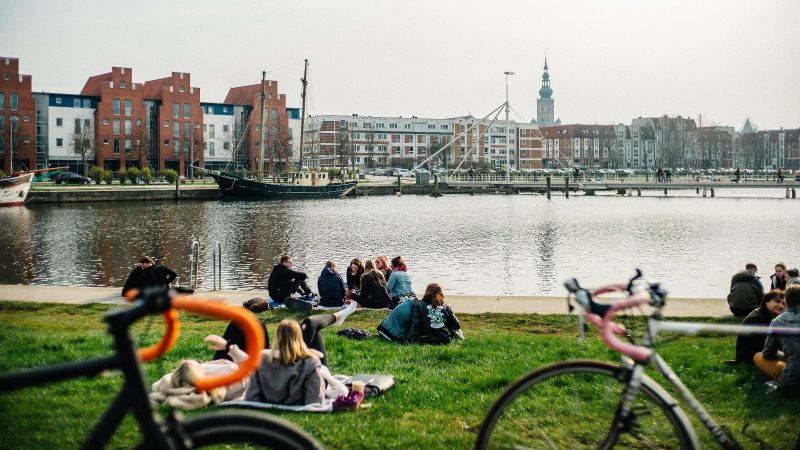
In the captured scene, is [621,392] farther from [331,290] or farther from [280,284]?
[280,284]

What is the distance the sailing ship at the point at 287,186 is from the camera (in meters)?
87.4

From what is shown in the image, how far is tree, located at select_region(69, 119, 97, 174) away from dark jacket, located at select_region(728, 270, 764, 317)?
294 feet

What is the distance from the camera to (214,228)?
5025 centimetres

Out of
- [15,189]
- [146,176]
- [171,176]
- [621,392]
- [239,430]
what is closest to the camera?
[239,430]

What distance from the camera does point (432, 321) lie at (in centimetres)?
1123

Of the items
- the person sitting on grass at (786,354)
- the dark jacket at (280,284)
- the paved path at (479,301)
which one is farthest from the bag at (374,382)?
the dark jacket at (280,284)

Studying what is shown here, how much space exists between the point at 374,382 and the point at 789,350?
4.04 m

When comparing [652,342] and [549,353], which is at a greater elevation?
[652,342]

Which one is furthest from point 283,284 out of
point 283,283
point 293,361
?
point 293,361

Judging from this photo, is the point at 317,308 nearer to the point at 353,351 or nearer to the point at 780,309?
the point at 353,351

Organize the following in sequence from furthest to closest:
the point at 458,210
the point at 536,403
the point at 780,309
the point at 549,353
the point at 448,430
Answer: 1. the point at 458,210
2. the point at 549,353
3. the point at 780,309
4. the point at 448,430
5. the point at 536,403

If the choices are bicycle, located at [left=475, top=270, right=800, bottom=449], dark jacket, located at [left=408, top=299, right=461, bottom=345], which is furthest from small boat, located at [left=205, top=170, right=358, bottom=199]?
bicycle, located at [left=475, top=270, right=800, bottom=449]

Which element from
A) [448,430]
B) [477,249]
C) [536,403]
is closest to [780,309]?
[448,430]

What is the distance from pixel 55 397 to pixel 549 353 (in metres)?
5.78
